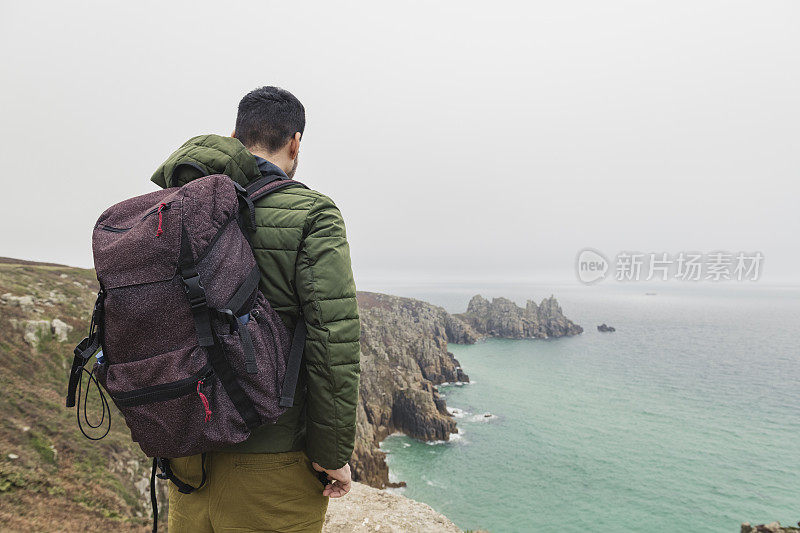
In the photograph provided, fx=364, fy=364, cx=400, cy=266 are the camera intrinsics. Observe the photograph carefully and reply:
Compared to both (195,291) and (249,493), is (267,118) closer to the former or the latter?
(195,291)

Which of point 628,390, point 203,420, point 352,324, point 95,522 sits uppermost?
point 352,324

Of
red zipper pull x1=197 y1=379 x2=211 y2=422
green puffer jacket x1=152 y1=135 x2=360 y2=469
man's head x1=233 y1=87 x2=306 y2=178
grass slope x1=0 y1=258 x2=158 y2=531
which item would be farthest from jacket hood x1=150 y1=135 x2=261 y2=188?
grass slope x1=0 y1=258 x2=158 y2=531

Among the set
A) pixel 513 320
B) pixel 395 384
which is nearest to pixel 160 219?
pixel 395 384

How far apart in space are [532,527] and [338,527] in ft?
151

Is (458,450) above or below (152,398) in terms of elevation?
below

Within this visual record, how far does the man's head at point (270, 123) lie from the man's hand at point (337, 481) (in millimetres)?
2226

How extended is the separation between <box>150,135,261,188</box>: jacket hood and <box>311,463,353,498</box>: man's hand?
6.65 feet

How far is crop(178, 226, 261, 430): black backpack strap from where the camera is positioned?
1.92m

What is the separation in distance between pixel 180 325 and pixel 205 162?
3.43 feet

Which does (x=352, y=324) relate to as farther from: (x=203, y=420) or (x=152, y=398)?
(x=152, y=398)

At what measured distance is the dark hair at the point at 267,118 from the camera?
2764 mm

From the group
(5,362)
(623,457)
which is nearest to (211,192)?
(5,362)

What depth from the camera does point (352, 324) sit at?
7.79 ft

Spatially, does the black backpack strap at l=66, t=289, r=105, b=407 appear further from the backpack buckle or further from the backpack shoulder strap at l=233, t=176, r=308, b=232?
the backpack shoulder strap at l=233, t=176, r=308, b=232
